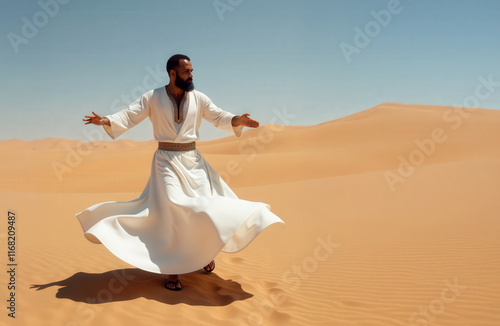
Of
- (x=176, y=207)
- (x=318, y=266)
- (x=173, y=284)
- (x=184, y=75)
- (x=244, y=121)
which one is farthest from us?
(x=318, y=266)

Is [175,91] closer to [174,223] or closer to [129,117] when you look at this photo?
[129,117]

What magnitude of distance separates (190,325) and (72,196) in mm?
15856

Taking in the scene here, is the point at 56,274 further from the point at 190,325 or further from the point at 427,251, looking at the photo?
the point at 427,251

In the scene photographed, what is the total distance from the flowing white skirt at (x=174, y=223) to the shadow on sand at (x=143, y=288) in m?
0.42

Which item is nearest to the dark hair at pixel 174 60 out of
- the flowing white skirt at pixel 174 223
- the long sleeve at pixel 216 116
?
the long sleeve at pixel 216 116

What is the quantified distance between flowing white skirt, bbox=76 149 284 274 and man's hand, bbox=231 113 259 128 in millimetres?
985

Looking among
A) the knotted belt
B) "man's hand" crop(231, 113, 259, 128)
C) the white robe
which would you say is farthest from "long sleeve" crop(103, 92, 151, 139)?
"man's hand" crop(231, 113, 259, 128)

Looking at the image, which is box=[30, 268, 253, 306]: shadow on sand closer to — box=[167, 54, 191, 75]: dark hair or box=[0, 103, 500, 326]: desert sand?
box=[0, 103, 500, 326]: desert sand

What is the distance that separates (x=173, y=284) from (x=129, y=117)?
83.7 inches

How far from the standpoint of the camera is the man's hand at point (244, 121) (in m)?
5.53

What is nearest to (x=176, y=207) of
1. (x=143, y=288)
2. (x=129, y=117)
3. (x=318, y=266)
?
(x=143, y=288)

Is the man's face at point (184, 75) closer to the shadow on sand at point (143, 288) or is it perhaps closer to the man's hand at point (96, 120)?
the man's hand at point (96, 120)

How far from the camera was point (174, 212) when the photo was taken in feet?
15.5

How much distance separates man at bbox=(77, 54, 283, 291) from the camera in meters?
4.50
